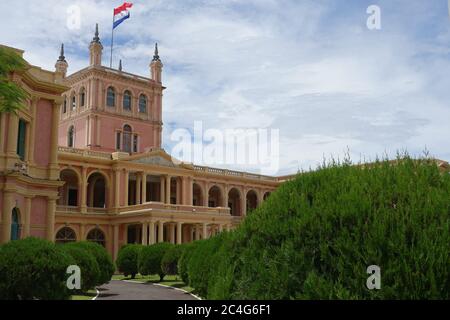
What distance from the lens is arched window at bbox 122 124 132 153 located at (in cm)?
5316

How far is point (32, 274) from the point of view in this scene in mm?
12977

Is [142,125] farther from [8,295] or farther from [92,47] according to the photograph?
[8,295]

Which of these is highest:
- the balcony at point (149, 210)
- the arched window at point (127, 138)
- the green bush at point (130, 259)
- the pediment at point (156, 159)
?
the arched window at point (127, 138)

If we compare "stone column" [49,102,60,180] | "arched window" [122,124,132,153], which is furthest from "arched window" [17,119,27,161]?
"arched window" [122,124,132,153]

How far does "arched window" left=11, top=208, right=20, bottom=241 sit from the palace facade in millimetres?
1836

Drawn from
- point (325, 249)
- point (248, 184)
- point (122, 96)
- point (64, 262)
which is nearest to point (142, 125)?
point (122, 96)

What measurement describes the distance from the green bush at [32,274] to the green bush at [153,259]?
1756cm

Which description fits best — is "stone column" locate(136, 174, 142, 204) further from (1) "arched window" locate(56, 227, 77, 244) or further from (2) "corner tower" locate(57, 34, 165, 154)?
(1) "arched window" locate(56, 227, 77, 244)

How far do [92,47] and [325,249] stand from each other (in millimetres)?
49833

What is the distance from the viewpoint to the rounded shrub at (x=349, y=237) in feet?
15.9

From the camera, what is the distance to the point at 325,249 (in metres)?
5.25

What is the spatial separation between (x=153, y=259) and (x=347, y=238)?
2671 centimetres

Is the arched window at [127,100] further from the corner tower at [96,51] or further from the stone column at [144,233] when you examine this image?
the stone column at [144,233]

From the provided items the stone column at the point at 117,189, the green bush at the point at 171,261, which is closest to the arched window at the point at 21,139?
the green bush at the point at 171,261
